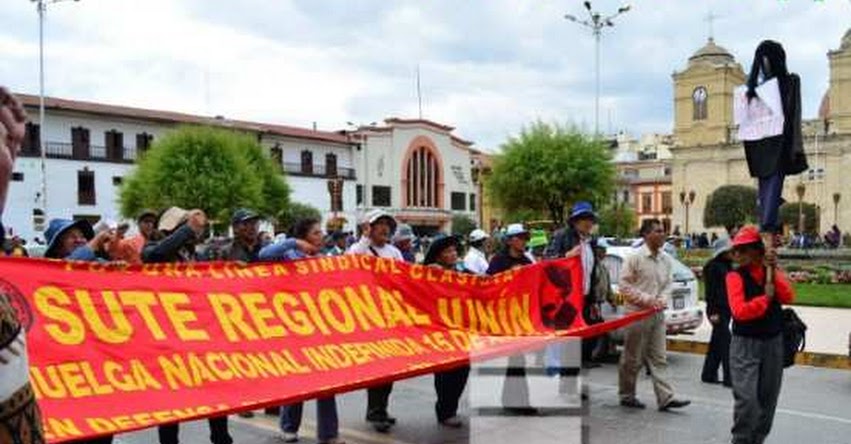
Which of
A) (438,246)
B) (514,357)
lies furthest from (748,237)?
(514,357)

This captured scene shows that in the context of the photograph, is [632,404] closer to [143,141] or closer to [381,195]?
[143,141]

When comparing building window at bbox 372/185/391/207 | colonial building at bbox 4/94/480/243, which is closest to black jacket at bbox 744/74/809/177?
A: colonial building at bbox 4/94/480/243

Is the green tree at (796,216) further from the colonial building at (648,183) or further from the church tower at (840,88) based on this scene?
the colonial building at (648,183)

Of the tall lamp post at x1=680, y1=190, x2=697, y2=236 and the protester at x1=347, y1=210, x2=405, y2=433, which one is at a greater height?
the tall lamp post at x1=680, y1=190, x2=697, y2=236

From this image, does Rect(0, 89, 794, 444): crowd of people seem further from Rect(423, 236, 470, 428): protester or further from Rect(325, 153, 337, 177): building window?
Rect(325, 153, 337, 177): building window

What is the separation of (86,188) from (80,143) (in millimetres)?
2665

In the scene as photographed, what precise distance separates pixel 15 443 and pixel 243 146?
47.8 metres

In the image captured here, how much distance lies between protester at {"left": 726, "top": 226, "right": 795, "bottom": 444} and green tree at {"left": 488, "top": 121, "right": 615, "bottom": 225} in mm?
35209

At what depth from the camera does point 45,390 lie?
4336mm

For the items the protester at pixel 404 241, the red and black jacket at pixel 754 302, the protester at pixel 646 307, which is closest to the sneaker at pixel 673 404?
the protester at pixel 646 307

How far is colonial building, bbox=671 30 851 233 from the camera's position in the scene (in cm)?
7212

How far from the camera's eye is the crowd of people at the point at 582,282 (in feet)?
18.5

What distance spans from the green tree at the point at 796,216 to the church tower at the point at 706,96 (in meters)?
12.5

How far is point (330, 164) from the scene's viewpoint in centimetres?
6312
